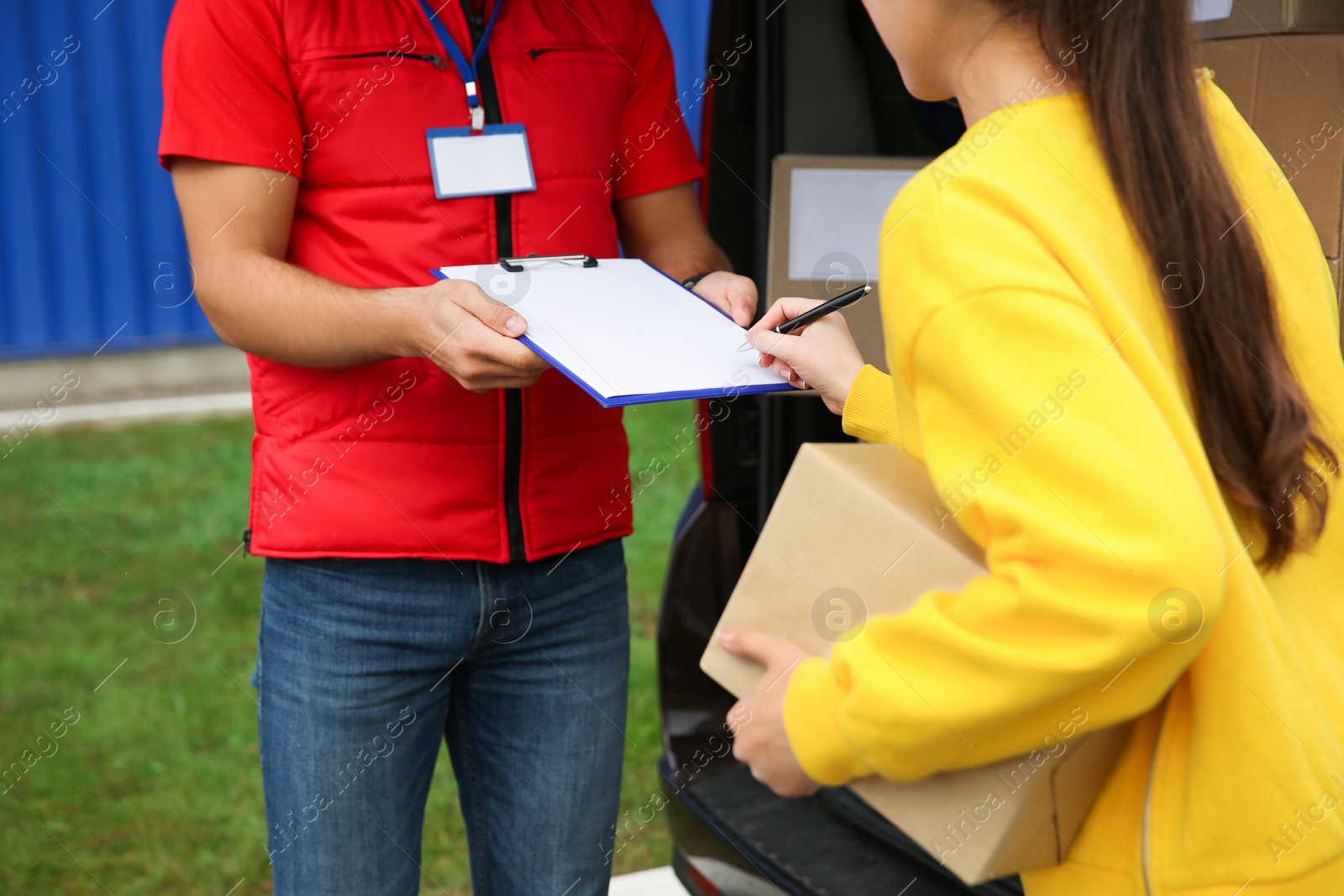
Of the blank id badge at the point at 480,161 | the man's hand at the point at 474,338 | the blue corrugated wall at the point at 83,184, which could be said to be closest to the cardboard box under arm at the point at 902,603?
the man's hand at the point at 474,338

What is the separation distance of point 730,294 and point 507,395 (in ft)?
1.13

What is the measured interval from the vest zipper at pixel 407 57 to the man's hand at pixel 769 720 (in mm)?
911

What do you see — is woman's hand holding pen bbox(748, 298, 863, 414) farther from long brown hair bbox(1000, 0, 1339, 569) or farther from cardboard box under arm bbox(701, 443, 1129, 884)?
long brown hair bbox(1000, 0, 1339, 569)

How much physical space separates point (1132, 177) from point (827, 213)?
1162 millimetres

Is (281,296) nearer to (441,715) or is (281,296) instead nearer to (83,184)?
(441,715)

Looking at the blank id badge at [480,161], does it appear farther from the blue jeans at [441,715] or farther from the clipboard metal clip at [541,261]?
the blue jeans at [441,715]

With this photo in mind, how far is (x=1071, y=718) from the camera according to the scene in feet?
3.13

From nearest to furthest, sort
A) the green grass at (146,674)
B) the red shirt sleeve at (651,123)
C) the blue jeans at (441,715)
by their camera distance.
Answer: the blue jeans at (441,715)
the red shirt sleeve at (651,123)
the green grass at (146,674)

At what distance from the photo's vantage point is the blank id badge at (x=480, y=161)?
5.22 feet

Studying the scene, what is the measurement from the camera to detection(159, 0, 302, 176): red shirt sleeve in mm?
1482

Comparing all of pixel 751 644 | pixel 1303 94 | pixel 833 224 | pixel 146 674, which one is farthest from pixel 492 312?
pixel 146 674

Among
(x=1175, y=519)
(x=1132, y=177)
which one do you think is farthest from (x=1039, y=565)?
(x=1132, y=177)

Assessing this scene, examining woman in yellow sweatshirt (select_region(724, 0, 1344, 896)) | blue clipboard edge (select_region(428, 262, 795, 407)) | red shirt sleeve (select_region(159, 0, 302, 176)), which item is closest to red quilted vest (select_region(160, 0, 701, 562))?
red shirt sleeve (select_region(159, 0, 302, 176))

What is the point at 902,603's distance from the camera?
3.42ft
